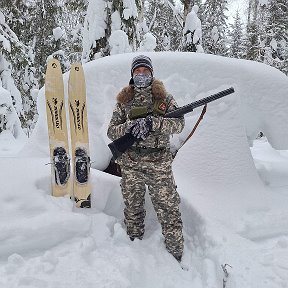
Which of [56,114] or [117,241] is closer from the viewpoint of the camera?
[117,241]

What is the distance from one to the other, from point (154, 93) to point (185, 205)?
1.68 m

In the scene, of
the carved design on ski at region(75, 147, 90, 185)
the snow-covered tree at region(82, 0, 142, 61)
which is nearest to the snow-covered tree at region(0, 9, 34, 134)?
the snow-covered tree at region(82, 0, 142, 61)

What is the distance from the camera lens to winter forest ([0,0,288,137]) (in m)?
10.8

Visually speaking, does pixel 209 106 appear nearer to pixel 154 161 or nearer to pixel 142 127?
pixel 154 161

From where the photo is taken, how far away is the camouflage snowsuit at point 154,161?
393cm

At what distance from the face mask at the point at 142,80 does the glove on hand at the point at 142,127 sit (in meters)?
0.38

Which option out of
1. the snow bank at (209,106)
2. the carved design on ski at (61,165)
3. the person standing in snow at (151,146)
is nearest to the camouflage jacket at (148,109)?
the person standing in snow at (151,146)

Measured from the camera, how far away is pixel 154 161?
397cm

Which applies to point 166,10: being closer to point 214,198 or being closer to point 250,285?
point 214,198

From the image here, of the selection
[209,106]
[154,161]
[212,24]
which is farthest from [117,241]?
[212,24]

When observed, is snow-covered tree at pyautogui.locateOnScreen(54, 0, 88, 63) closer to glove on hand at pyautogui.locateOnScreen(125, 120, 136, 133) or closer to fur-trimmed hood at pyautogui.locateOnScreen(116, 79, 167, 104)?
fur-trimmed hood at pyautogui.locateOnScreen(116, 79, 167, 104)

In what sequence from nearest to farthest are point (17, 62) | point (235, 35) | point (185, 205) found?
point (185, 205) → point (17, 62) → point (235, 35)

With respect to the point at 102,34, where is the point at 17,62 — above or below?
below

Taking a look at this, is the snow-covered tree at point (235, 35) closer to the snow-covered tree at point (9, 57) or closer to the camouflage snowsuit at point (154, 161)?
the snow-covered tree at point (9, 57)
